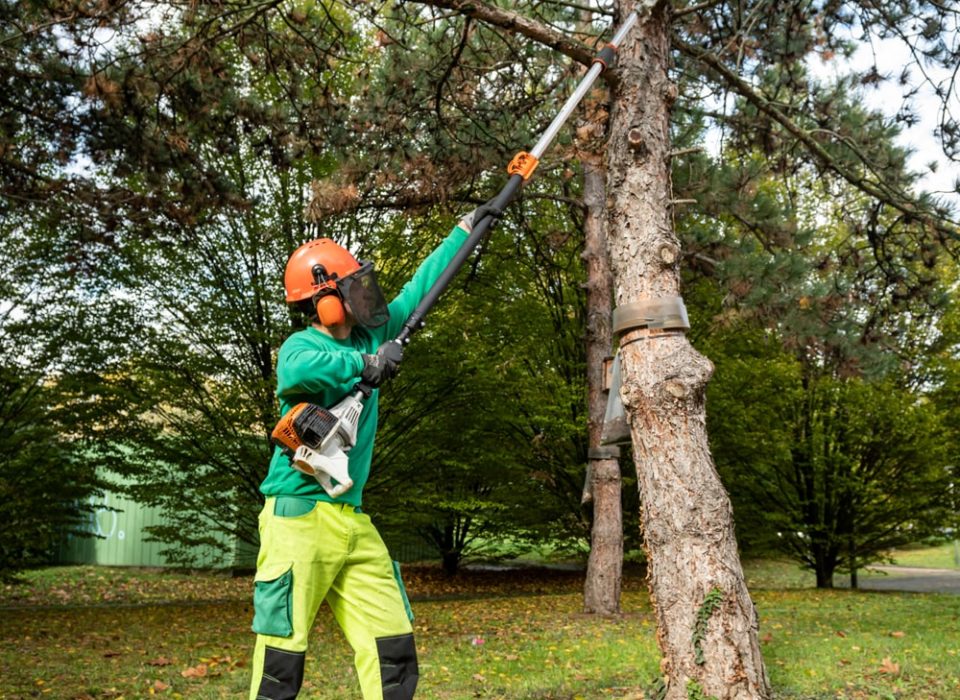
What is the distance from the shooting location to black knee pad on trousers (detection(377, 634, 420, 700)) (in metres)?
3.33

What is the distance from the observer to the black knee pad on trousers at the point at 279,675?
10.7 feet

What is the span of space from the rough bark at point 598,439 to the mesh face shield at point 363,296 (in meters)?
6.74

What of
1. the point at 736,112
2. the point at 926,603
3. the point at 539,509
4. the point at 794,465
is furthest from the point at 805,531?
the point at 736,112

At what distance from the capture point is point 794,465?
1496 cm

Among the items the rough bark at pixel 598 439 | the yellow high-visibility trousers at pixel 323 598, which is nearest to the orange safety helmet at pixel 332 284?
the yellow high-visibility trousers at pixel 323 598

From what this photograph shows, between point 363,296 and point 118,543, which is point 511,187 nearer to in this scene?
point 363,296

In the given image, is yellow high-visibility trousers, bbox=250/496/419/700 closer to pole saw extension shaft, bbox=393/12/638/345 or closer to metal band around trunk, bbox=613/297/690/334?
pole saw extension shaft, bbox=393/12/638/345

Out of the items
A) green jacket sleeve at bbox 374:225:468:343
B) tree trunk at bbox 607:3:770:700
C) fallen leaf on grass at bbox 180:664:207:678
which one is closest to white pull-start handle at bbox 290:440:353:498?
green jacket sleeve at bbox 374:225:468:343

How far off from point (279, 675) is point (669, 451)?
1960mm

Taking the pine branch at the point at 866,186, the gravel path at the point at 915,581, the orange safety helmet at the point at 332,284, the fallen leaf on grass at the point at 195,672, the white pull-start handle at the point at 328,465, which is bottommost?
the gravel path at the point at 915,581

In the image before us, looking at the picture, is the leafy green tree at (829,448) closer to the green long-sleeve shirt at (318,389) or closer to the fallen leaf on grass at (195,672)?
the fallen leaf on grass at (195,672)

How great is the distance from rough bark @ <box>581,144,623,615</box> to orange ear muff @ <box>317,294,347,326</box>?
691cm

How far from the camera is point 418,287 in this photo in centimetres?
407

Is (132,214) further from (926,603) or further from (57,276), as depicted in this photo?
(926,603)
